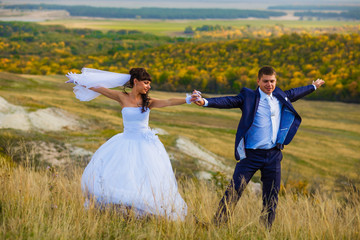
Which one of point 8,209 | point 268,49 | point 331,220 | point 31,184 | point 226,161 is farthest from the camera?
point 268,49

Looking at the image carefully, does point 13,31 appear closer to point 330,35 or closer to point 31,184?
point 330,35

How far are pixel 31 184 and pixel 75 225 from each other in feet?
5.57

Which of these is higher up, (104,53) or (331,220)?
(331,220)

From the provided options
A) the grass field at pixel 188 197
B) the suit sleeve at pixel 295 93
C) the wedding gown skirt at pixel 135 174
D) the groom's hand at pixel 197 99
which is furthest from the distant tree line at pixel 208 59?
the groom's hand at pixel 197 99

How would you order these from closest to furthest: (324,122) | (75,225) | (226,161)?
1. (75,225)
2. (226,161)
3. (324,122)

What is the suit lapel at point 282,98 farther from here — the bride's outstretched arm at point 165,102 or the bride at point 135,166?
the bride's outstretched arm at point 165,102

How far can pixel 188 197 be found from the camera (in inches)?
266

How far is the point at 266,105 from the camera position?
20.2ft

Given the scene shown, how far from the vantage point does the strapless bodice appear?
6.77 meters

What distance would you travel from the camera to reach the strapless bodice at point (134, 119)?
6766mm

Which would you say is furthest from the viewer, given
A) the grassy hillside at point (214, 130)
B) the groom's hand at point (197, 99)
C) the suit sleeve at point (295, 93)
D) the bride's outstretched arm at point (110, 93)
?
the grassy hillside at point (214, 130)

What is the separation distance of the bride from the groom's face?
1141 mm

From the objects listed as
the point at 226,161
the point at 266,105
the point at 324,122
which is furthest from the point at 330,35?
the point at 266,105

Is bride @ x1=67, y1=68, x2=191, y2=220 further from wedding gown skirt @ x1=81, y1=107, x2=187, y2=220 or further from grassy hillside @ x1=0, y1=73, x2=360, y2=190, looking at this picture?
grassy hillside @ x1=0, y1=73, x2=360, y2=190
